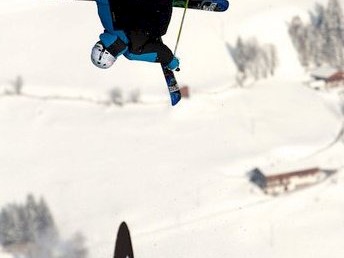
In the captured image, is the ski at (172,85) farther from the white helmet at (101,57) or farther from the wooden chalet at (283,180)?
the wooden chalet at (283,180)

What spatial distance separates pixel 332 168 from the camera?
5191 cm

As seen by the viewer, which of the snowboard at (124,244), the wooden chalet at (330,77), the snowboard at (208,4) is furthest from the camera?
the wooden chalet at (330,77)

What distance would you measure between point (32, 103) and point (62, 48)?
26.3ft

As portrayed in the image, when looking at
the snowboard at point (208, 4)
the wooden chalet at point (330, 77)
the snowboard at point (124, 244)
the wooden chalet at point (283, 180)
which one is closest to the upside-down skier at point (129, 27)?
the snowboard at point (208, 4)

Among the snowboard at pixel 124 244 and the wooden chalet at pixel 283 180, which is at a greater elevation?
the snowboard at pixel 124 244

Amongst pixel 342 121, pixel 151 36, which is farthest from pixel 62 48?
pixel 151 36

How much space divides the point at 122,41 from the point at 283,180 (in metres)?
44.3

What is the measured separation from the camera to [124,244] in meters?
9.52

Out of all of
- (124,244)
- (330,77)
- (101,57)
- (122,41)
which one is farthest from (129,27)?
(330,77)

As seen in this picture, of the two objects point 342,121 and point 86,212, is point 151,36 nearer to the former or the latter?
point 86,212

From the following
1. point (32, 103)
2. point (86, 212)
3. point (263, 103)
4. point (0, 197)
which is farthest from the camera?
point (263, 103)

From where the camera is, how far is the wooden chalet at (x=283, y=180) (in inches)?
1941

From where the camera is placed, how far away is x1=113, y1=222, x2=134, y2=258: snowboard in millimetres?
9492

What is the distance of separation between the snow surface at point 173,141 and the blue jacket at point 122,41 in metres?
35.7
